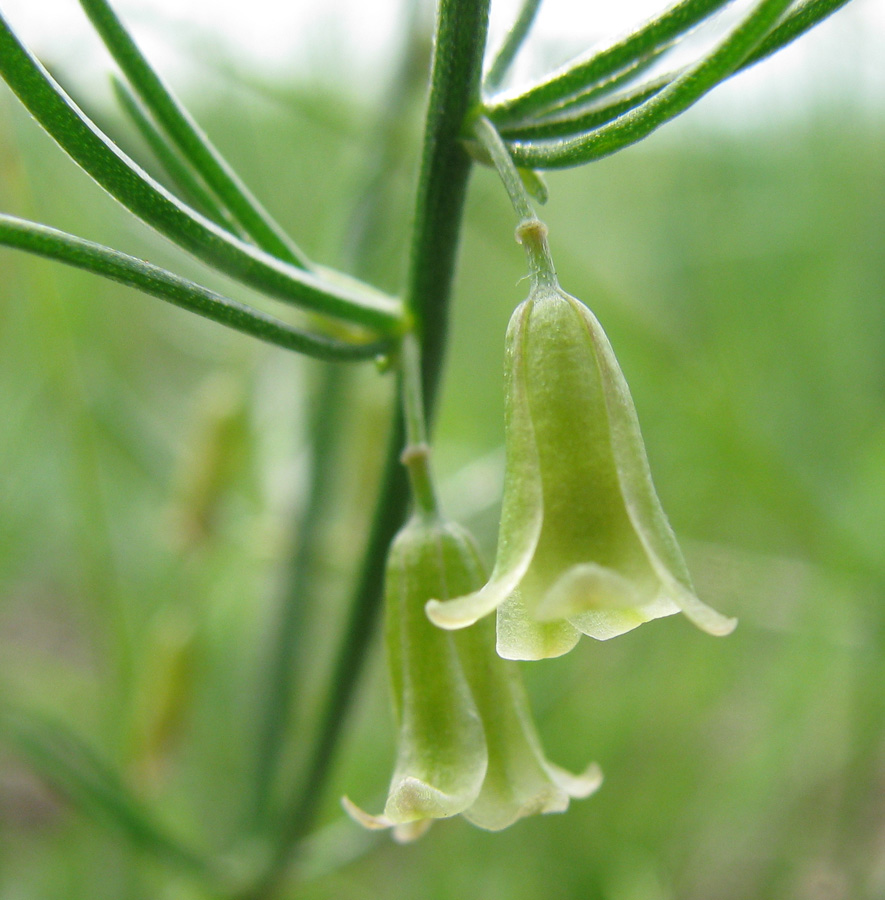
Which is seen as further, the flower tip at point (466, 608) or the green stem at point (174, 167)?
the green stem at point (174, 167)

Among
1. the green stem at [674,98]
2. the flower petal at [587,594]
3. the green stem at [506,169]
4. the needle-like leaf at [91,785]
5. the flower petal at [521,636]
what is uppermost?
the green stem at [674,98]

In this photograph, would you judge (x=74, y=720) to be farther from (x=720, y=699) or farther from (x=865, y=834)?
(x=865, y=834)

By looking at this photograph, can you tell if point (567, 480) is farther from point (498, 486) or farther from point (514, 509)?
point (498, 486)

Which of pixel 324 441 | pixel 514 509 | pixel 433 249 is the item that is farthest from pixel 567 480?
pixel 324 441

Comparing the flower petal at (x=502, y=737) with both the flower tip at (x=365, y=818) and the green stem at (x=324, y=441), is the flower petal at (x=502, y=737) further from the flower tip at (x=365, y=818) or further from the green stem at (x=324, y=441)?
the green stem at (x=324, y=441)

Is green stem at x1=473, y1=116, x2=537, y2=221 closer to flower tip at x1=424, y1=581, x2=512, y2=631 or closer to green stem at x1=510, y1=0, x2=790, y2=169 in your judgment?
green stem at x1=510, y1=0, x2=790, y2=169

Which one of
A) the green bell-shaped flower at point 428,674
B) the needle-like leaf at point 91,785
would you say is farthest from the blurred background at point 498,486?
the green bell-shaped flower at point 428,674
